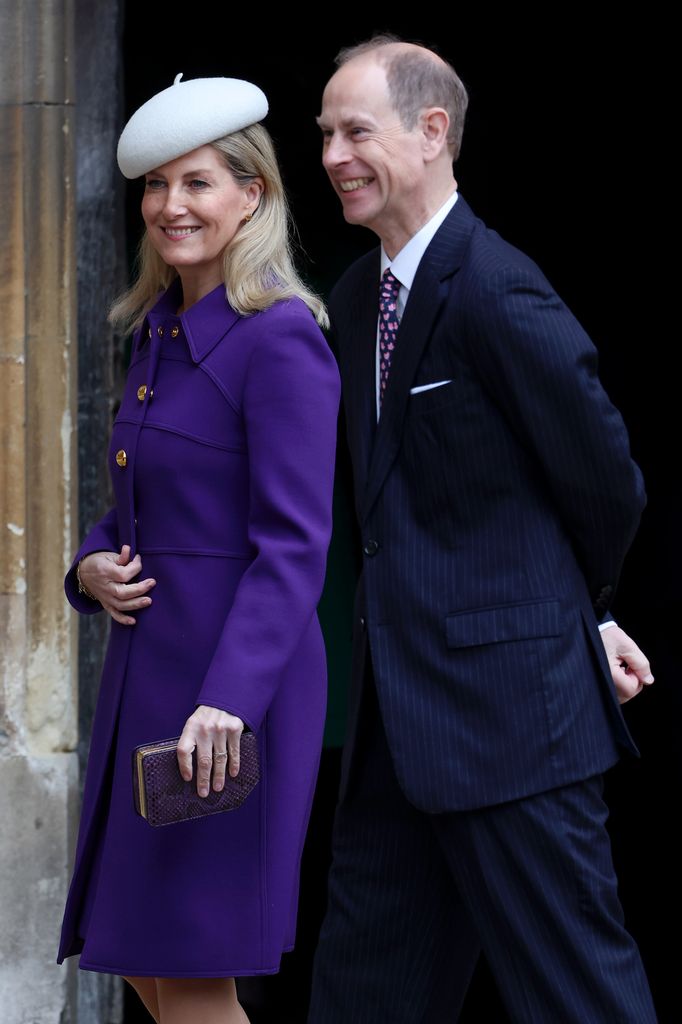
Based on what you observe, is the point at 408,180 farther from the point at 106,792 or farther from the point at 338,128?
the point at 106,792

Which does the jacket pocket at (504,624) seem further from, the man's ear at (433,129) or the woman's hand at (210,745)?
the man's ear at (433,129)

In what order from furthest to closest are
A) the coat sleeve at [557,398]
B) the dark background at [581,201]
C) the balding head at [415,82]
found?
the dark background at [581,201]
the balding head at [415,82]
the coat sleeve at [557,398]

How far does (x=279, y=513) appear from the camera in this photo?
2.52 metres

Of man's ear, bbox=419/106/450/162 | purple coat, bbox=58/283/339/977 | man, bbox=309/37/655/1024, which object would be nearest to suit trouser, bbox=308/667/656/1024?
man, bbox=309/37/655/1024

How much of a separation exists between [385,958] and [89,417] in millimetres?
1466

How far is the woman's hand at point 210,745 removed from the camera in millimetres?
2428

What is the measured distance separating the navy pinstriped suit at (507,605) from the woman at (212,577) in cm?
27

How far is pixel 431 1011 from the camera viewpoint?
309cm

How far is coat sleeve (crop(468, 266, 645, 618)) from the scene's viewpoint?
2.79 metres

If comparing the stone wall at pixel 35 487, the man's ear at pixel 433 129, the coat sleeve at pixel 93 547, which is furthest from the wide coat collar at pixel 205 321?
the stone wall at pixel 35 487

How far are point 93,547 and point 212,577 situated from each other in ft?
0.88

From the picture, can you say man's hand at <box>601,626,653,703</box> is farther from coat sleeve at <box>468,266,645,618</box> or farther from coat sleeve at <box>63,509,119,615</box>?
coat sleeve at <box>63,509,119,615</box>

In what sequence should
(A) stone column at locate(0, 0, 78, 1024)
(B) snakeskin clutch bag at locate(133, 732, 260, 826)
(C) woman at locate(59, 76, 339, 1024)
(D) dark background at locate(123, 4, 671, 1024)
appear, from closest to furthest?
(B) snakeskin clutch bag at locate(133, 732, 260, 826) → (C) woman at locate(59, 76, 339, 1024) → (A) stone column at locate(0, 0, 78, 1024) → (D) dark background at locate(123, 4, 671, 1024)

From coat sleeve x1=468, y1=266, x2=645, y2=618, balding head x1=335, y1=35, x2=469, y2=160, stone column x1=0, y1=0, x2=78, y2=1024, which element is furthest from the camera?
stone column x1=0, y1=0, x2=78, y2=1024
